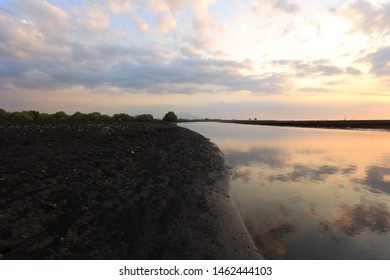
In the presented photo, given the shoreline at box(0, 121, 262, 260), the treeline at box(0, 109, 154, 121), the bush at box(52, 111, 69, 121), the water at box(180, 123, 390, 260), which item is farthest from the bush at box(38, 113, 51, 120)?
the water at box(180, 123, 390, 260)

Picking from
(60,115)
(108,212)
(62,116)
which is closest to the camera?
(108,212)

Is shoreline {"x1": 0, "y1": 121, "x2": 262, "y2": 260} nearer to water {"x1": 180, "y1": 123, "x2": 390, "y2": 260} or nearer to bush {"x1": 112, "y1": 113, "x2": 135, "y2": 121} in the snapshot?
water {"x1": 180, "y1": 123, "x2": 390, "y2": 260}

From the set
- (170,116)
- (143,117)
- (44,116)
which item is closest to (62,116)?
(44,116)

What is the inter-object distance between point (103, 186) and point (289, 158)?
22.9 meters

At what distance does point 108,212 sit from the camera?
10266 mm

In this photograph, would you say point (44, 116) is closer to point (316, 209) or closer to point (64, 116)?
point (64, 116)

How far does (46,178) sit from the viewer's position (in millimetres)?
12359

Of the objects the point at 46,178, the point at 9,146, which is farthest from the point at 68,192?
the point at 9,146

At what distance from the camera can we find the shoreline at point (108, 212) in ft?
25.4

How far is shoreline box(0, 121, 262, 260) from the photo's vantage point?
7734 mm

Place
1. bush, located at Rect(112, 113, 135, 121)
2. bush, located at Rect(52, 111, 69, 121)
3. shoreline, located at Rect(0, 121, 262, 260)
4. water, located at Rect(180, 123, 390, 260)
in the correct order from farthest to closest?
1. bush, located at Rect(112, 113, 135, 121)
2. bush, located at Rect(52, 111, 69, 121)
3. water, located at Rect(180, 123, 390, 260)
4. shoreline, located at Rect(0, 121, 262, 260)

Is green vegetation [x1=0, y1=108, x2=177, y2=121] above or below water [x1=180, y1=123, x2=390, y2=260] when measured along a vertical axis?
above

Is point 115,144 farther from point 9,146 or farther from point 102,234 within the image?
point 102,234

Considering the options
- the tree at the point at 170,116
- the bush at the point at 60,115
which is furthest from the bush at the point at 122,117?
the tree at the point at 170,116
